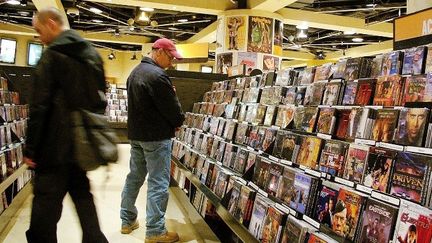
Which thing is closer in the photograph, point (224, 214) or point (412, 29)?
point (412, 29)

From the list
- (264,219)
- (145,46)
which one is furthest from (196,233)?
(145,46)

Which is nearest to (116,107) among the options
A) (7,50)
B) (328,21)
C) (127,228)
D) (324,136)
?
(328,21)

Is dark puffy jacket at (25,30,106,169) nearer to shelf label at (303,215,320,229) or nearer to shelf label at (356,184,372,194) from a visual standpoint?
shelf label at (303,215,320,229)

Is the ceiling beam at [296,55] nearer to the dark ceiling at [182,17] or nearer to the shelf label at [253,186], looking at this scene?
the dark ceiling at [182,17]

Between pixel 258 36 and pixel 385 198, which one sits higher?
pixel 258 36

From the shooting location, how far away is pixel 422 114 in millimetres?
1641

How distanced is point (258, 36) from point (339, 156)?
6.24 metres

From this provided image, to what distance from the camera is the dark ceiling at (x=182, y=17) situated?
882 cm

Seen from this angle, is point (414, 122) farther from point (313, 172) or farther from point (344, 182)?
point (313, 172)

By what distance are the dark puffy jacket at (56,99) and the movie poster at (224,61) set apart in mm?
6128

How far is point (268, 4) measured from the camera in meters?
7.56

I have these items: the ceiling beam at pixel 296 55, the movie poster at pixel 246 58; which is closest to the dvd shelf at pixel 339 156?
the movie poster at pixel 246 58

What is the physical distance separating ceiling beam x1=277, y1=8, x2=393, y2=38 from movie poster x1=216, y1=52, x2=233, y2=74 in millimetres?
→ 1616

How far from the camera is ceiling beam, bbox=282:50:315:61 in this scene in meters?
17.6
